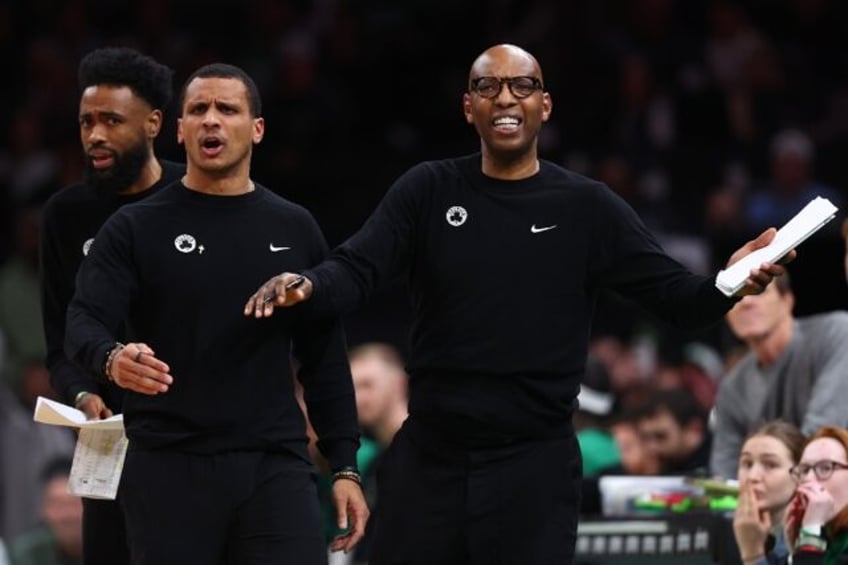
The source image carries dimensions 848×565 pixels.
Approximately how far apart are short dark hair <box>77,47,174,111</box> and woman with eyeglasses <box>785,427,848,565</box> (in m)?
2.70

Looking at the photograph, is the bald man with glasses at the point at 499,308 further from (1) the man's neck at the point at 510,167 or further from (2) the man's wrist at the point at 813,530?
(2) the man's wrist at the point at 813,530

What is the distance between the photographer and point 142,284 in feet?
19.9

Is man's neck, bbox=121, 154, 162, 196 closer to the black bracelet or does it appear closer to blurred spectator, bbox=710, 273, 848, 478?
the black bracelet

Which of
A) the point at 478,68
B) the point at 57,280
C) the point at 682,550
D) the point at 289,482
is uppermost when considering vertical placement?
the point at 478,68

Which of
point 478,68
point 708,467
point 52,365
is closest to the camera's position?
point 478,68

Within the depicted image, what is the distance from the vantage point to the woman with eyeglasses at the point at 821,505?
7203 mm

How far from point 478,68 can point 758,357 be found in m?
2.95

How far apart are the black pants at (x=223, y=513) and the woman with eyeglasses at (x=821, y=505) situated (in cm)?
209

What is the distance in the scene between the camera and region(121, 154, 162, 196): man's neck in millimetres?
6766

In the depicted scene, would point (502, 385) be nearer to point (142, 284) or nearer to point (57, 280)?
point (142, 284)

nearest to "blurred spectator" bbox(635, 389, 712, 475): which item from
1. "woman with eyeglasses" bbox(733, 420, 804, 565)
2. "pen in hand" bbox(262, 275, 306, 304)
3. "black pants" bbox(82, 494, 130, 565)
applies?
"woman with eyeglasses" bbox(733, 420, 804, 565)

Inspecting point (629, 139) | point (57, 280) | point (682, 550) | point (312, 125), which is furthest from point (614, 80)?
point (57, 280)

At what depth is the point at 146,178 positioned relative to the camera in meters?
6.78

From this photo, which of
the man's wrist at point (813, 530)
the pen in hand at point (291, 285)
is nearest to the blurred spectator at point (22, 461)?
the man's wrist at point (813, 530)
